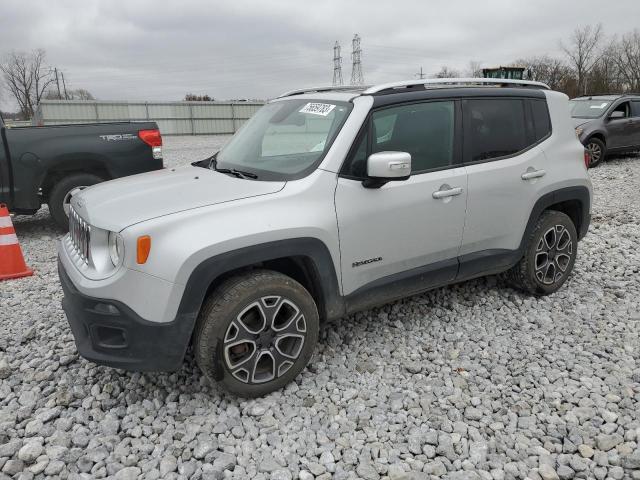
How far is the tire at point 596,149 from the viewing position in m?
11.6

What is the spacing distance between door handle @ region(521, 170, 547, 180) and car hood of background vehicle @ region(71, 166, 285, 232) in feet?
6.52

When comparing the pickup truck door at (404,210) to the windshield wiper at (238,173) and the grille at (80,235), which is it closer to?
the windshield wiper at (238,173)

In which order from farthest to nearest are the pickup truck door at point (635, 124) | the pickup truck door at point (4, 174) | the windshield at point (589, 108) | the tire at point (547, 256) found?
the pickup truck door at point (635, 124)
the windshield at point (589, 108)
the pickup truck door at point (4, 174)
the tire at point (547, 256)

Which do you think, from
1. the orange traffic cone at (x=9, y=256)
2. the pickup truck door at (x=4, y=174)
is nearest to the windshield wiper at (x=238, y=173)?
the orange traffic cone at (x=9, y=256)

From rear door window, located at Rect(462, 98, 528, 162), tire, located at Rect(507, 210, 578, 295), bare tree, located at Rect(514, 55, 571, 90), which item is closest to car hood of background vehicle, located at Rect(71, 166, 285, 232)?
rear door window, located at Rect(462, 98, 528, 162)

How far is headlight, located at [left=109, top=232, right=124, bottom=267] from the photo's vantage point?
2.64m

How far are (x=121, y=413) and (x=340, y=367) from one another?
4.41ft

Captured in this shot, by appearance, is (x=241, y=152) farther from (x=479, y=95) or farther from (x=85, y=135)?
(x=85, y=135)

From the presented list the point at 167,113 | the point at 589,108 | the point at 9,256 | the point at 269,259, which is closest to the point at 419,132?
the point at 269,259

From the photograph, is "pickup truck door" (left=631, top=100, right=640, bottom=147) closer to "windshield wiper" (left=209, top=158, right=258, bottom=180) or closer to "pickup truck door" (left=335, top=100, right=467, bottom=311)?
"pickup truck door" (left=335, top=100, right=467, bottom=311)

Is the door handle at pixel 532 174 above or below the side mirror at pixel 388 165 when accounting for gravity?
below

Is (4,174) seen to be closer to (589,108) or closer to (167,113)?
(589,108)

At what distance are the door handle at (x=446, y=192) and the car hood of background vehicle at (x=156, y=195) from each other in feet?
3.55

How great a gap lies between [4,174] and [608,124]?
465 inches
